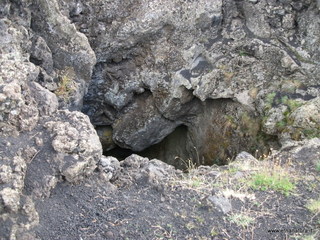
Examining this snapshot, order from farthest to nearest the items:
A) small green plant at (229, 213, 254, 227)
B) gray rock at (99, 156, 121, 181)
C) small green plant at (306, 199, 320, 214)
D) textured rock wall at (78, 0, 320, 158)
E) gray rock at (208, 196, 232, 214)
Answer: textured rock wall at (78, 0, 320, 158), gray rock at (99, 156, 121, 181), small green plant at (306, 199, 320, 214), gray rock at (208, 196, 232, 214), small green plant at (229, 213, 254, 227)

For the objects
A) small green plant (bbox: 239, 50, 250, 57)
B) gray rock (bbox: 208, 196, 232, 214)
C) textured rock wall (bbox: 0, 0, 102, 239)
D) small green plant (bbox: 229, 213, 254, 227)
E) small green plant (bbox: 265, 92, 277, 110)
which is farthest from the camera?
small green plant (bbox: 239, 50, 250, 57)

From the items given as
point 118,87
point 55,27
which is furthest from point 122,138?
point 55,27

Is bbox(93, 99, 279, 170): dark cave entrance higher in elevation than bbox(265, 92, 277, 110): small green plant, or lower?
lower

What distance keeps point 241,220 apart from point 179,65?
200 inches

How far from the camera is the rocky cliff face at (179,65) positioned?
7.13 metres

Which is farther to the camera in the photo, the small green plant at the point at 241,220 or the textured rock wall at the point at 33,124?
the small green plant at the point at 241,220

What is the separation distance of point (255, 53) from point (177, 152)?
3616 millimetres

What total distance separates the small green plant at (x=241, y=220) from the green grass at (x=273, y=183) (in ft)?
2.41

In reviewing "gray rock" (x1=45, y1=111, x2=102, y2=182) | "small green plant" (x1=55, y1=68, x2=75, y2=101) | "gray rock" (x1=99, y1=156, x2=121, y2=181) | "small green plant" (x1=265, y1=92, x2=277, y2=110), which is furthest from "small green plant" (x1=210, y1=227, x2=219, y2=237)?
"small green plant" (x1=265, y1=92, x2=277, y2=110)

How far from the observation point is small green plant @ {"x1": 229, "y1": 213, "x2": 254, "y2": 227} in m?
4.59

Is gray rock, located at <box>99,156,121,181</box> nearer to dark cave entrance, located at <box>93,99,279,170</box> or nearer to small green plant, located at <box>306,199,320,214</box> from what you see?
small green plant, located at <box>306,199,320,214</box>

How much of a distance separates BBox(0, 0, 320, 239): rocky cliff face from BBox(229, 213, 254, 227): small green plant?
2.93m

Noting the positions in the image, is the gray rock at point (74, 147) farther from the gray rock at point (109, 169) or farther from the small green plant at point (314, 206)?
the small green plant at point (314, 206)

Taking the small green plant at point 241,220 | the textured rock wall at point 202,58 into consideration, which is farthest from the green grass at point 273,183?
the textured rock wall at point 202,58
